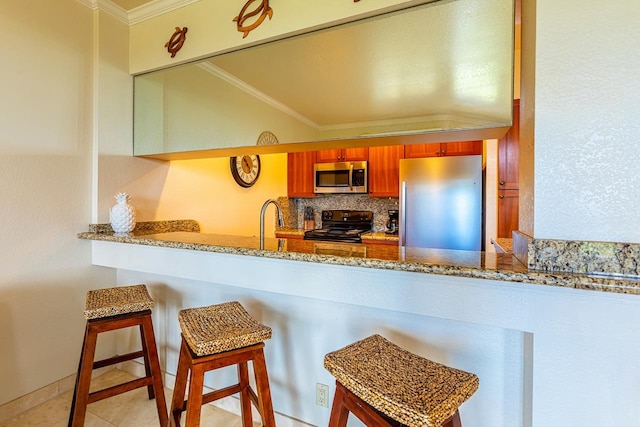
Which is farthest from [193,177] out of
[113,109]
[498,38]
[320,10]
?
[498,38]

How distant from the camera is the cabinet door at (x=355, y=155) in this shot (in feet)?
A: 12.7

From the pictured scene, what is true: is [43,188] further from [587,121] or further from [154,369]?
[587,121]

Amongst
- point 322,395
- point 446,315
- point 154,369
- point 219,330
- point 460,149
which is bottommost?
point 322,395

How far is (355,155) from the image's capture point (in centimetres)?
395

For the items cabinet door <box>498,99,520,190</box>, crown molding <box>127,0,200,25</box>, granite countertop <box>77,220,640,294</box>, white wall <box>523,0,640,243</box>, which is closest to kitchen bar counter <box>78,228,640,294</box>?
granite countertop <box>77,220,640,294</box>

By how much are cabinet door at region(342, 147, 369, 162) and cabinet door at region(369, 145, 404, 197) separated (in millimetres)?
75

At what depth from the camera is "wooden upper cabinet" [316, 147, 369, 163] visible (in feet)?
12.8

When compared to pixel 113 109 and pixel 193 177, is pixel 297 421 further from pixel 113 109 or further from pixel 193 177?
pixel 113 109

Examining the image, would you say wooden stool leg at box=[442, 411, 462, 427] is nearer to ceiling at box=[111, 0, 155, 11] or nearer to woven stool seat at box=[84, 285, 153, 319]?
woven stool seat at box=[84, 285, 153, 319]

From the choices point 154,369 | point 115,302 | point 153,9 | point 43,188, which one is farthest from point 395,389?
point 153,9

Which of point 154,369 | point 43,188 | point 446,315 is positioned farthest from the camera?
point 43,188

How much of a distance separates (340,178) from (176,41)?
2374 millimetres

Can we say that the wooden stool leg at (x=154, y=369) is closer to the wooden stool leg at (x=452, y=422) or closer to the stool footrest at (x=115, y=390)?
the stool footrest at (x=115, y=390)

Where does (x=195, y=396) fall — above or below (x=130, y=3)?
below
